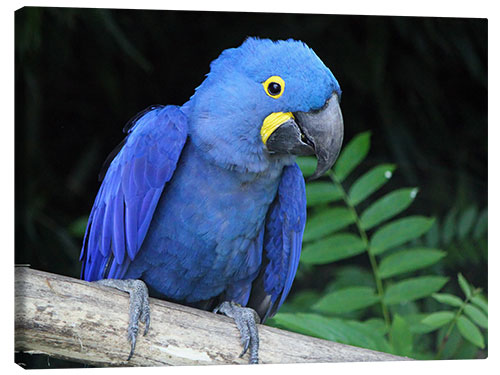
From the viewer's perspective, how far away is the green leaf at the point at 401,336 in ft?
7.58

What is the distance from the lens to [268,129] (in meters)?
1.92

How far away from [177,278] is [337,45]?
3.40ft

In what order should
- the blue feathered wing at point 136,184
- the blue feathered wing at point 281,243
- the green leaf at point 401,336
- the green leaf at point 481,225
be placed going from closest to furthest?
the blue feathered wing at point 136,184, the blue feathered wing at point 281,243, the green leaf at point 401,336, the green leaf at point 481,225

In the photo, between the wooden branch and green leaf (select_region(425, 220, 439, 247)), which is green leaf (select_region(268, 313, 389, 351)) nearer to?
the wooden branch

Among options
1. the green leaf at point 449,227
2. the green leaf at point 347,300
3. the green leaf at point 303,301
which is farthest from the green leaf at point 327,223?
the green leaf at point 449,227

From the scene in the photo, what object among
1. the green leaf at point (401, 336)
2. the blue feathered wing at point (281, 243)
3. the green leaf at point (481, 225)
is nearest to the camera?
the blue feathered wing at point (281, 243)

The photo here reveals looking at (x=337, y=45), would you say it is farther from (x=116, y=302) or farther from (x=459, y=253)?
(x=116, y=302)

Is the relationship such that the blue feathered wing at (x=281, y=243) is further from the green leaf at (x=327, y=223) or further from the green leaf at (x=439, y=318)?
the green leaf at (x=439, y=318)

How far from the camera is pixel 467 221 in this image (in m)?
2.66

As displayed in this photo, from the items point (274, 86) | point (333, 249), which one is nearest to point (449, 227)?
point (333, 249)

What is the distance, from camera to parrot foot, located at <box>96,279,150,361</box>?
188 centimetres

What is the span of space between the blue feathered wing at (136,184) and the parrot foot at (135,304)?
0.07 m

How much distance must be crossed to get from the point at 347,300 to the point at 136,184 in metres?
0.91

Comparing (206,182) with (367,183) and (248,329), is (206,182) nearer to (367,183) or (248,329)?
(248,329)
